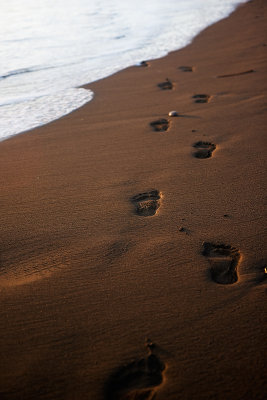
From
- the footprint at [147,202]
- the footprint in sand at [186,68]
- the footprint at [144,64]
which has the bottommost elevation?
the footprint at [147,202]

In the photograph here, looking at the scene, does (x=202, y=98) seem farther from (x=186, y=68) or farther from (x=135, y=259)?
(x=135, y=259)

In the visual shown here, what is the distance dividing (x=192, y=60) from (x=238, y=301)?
520 cm

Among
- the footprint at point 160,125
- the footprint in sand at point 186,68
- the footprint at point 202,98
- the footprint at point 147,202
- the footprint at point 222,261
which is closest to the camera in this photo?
the footprint at point 222,261

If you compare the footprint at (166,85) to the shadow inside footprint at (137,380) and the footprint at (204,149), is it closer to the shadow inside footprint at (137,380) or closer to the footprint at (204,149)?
the footprint at (204,149)

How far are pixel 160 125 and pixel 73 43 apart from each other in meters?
5.41

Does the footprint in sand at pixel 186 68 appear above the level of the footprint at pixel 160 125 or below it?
above

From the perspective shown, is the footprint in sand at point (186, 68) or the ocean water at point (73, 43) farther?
the footprint in sand at point (186, 68)

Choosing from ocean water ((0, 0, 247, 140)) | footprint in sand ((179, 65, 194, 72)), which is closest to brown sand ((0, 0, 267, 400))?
ocean water ((0, 0, 247, 140))

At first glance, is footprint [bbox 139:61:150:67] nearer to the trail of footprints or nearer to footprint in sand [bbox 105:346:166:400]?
the trail of footprints

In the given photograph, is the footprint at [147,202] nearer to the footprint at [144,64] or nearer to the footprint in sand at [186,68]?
the footprint in sand at [186,68]

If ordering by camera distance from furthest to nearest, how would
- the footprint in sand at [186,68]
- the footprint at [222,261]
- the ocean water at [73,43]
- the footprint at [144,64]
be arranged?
the footprint at [144,64] < the footprint in sand at [186,68] < the ocean water at [73,43] < the footprint at [222,261]

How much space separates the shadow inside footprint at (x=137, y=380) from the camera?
4.98ft

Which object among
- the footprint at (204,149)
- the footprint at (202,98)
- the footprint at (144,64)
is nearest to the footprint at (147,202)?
the footprint at (204,149)

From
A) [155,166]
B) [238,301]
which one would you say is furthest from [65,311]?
[155,166]
